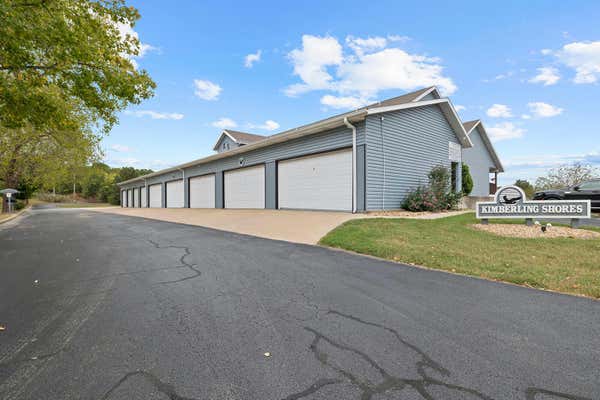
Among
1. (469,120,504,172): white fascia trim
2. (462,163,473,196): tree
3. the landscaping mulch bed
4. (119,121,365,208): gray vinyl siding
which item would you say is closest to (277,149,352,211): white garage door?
(119,121,365,208): gray vinyl siding

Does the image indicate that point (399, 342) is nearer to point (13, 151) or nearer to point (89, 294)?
point (89, 294)

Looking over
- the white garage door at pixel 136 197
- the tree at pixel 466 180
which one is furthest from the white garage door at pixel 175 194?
the tree at pixel 466 180

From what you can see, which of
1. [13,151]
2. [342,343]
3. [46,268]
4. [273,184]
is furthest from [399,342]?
[13,151]

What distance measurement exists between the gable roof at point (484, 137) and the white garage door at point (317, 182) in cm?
1429

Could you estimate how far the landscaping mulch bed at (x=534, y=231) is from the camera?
6652 mm

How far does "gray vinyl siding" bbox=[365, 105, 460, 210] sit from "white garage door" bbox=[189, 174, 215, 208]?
39.2 feet

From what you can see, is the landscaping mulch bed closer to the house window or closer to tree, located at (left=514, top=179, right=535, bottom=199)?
the house window

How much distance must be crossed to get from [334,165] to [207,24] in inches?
320

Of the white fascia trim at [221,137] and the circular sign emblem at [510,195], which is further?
the white fascia trim at [221,137]

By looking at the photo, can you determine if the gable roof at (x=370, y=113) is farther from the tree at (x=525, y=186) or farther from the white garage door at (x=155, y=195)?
the tree at (x=525, y=186)

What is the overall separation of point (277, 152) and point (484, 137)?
18367mm

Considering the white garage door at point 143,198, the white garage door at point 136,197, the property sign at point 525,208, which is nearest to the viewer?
the property sign at point 525,208

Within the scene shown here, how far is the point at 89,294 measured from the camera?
3385 mm

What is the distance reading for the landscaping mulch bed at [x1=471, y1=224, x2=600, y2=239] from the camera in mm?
6652
